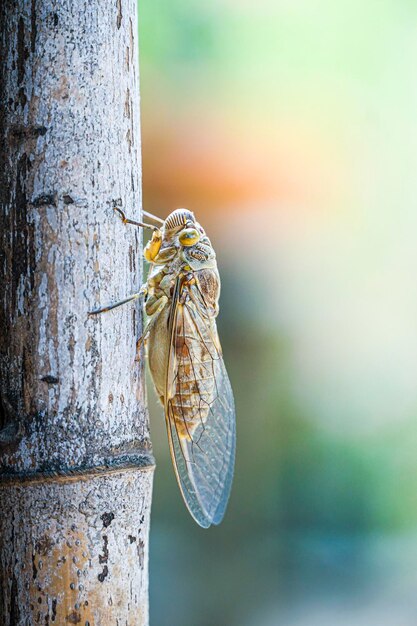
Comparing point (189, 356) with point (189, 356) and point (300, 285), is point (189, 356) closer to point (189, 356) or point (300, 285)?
point (189, 356)

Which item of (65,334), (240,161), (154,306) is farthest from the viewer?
(240,161)

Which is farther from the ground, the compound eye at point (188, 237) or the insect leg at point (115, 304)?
the compound eye at point (188, 237)

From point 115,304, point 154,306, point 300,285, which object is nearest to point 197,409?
point 154,306

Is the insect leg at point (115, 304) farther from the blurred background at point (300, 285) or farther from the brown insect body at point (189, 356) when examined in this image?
the blurred background at point (300, 285)

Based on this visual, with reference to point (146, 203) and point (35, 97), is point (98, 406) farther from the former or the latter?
point (146, 203)

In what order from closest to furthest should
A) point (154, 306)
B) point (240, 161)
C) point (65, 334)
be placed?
point (65, 334)
point (154, 306)
point (240, 161)

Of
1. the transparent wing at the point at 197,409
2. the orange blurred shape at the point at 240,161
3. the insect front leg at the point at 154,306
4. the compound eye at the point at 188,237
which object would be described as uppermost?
the orange blurred shape at the point at 240,161

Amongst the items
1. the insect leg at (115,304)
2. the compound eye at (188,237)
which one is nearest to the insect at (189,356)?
the compound eye at (188,237)
